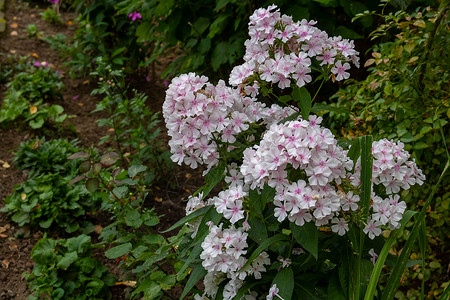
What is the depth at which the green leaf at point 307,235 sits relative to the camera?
62.3 inches

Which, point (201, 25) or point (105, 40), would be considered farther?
point (105, 40)

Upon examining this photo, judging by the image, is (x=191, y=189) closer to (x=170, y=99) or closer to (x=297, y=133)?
(x=170, y=99)

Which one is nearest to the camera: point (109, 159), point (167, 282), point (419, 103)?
point (167, 282)

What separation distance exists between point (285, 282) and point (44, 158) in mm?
2436

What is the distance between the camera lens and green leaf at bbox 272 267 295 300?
1.67 metres

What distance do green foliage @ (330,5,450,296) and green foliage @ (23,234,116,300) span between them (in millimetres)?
1582

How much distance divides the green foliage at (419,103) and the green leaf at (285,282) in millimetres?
945

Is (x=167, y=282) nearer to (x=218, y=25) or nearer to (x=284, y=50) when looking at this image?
(x=284, y=50)

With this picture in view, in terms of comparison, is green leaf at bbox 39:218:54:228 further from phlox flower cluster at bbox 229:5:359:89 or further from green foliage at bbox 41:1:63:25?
green foliage at bbox 41:1:63:25

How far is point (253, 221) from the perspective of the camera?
1808 millimetres

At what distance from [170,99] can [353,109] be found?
1.45 meters

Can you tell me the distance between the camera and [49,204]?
3191 millimetres

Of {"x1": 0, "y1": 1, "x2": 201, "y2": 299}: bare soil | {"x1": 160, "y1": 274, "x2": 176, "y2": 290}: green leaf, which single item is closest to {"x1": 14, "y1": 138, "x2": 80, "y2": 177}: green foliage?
{"x1": 0, "y1": 1, "x2": 201, "y2": 299}: bare soil

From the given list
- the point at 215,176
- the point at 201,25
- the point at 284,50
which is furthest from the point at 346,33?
the point at 215,176
